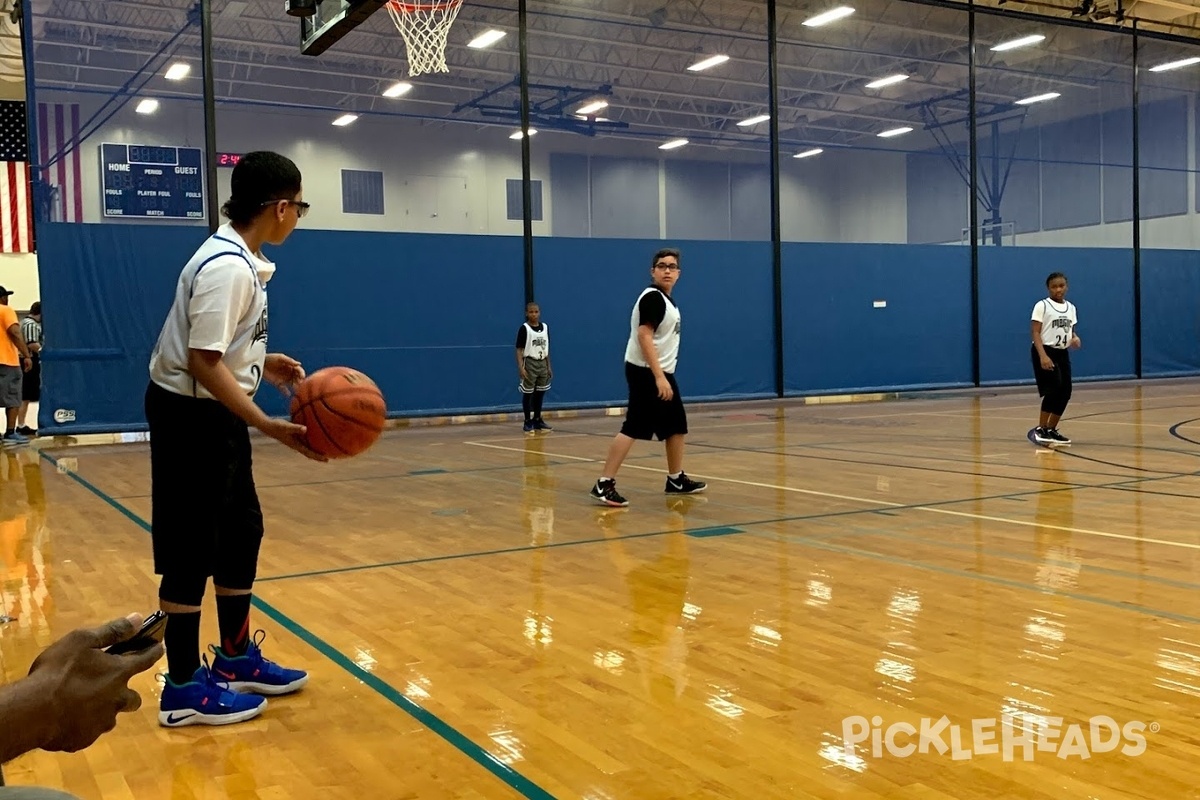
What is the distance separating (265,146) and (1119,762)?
50.4ft

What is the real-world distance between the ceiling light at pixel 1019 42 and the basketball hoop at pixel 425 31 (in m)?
11.1

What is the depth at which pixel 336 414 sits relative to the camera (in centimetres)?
336

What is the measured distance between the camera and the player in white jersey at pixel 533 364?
1304 cm

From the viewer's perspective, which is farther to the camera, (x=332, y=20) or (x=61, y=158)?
(x=61, y=158)

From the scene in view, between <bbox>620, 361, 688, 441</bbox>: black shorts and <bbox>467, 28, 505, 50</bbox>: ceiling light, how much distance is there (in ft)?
33.0

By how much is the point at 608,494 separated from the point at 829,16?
13677mm

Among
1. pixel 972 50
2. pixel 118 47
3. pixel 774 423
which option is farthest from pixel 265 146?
pixel 972 50

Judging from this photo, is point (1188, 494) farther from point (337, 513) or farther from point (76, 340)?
point (76, 340)

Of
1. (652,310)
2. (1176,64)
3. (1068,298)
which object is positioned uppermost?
(1176,64)

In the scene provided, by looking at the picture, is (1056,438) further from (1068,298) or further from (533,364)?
(1068,298)

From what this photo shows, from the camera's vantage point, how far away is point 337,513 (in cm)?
700

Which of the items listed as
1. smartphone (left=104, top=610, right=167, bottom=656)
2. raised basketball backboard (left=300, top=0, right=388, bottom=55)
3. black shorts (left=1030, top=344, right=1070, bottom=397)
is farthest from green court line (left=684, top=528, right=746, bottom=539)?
raised basketball backboard (left=300, top=0, right=388, bottom=55)

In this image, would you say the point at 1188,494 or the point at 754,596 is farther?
the point at 1188,494

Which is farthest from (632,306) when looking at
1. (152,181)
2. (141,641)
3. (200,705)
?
(141,641)
